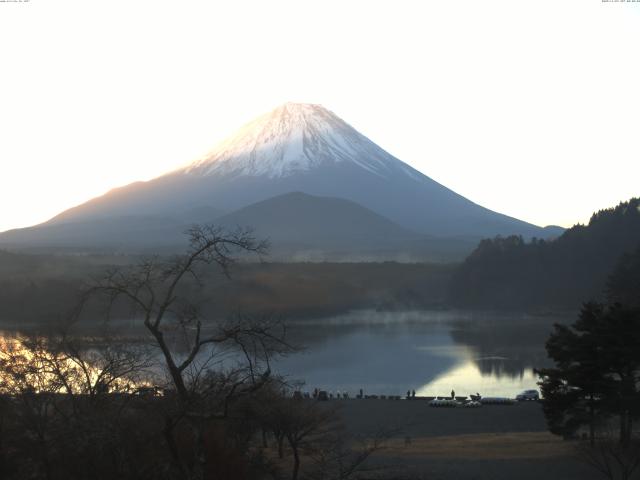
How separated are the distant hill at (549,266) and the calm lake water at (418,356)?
34.3ft

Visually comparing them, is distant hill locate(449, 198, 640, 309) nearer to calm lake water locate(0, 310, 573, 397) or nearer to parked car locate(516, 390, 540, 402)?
calm lake water locate(0, 310, 573, 397)

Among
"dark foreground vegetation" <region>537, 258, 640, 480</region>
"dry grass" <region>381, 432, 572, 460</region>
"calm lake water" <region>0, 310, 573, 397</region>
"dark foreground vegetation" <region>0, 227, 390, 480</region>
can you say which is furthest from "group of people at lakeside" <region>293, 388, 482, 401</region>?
"dark foreground vegetation" <region>0, 227, 390, 480</region>

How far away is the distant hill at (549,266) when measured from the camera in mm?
49938

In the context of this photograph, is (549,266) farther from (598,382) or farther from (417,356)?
(598,382)

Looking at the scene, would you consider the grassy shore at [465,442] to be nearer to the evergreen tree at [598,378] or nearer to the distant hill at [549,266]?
the evergreen tree at [598,378]

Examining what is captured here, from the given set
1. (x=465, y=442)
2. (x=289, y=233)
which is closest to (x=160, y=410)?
(x=465, y=442)

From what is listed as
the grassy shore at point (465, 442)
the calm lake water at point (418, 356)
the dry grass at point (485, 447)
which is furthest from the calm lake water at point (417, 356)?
the dry grass at point (485, 447)

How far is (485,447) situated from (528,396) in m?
6.38

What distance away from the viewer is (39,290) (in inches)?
1348

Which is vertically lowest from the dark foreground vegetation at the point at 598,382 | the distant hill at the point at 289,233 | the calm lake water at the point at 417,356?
the calm lake water at the point at 417,356

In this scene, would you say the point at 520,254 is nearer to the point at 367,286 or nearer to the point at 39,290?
the point at 367,286

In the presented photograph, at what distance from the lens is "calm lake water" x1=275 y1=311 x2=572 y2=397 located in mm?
20953

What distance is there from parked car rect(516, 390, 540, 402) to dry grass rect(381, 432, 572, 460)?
438cm

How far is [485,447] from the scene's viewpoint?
38.8 ft
